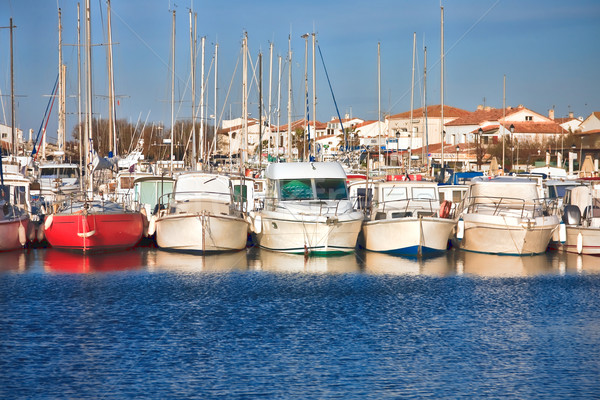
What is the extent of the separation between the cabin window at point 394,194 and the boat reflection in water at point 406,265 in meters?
2.69

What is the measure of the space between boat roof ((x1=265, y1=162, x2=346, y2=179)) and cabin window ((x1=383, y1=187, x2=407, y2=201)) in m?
2.42

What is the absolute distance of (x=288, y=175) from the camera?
29281 mm

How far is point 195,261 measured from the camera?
1098 inches

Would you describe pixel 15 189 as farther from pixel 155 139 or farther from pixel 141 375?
pixel 155 139

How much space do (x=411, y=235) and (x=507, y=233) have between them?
3.30 meters

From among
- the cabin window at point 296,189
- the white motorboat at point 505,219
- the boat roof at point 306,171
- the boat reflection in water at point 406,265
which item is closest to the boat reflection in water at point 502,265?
the white motorboat at point 505,219

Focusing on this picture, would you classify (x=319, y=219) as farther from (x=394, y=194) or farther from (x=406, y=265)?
(x=394, y=194)

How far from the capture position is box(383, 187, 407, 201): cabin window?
31.2 metres

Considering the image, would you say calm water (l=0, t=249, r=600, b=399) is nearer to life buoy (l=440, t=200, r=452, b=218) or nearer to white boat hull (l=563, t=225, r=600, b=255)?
white boat hull (l=563, t=225, r=600, b=255)

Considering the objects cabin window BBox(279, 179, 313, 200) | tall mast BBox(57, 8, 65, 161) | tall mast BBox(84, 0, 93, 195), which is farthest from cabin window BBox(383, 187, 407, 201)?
tall mast BBox(57, 8, 65, 161)

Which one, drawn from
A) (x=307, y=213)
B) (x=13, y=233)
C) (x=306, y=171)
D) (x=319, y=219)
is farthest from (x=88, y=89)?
(x=319, y=219)

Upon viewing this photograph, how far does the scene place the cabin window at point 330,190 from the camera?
2900cm

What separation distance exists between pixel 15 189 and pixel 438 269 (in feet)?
52.9

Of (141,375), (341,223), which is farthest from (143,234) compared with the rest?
(141,375)
